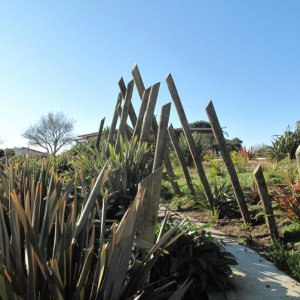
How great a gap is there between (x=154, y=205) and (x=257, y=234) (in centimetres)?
309

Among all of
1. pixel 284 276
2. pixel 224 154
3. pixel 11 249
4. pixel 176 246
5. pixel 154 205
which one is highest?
pixel 224 154

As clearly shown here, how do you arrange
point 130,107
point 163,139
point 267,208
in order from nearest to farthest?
point 267,208 → point 163,139 → point 130,107

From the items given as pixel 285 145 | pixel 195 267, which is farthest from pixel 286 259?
pixel 285 145

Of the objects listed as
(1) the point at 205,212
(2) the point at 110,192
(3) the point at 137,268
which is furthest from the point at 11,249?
(1) the point at 205,212

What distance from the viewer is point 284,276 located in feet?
10.5

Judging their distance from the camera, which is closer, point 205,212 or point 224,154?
point 224,154

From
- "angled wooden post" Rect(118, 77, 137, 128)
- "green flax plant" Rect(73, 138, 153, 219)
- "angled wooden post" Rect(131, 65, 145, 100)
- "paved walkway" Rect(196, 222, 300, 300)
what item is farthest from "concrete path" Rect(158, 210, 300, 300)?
"angled wooden post" Rect(118, 77, 137, 128)

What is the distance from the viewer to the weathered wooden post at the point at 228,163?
193 inches

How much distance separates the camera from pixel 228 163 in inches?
199

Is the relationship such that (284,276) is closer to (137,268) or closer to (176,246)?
(176,246)

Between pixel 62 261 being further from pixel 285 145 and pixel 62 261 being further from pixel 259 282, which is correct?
pixel 285 145

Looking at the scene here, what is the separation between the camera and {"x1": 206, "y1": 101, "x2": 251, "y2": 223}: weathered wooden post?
4895mm

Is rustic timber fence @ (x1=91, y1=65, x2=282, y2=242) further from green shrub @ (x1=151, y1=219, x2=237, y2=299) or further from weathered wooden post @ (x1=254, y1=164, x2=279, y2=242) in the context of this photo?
green shrub @ (x1=151, y1=219, x2=237, y2=299)

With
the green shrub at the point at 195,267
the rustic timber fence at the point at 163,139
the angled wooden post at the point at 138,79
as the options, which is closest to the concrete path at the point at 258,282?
the green shrub at the point at 195,267
